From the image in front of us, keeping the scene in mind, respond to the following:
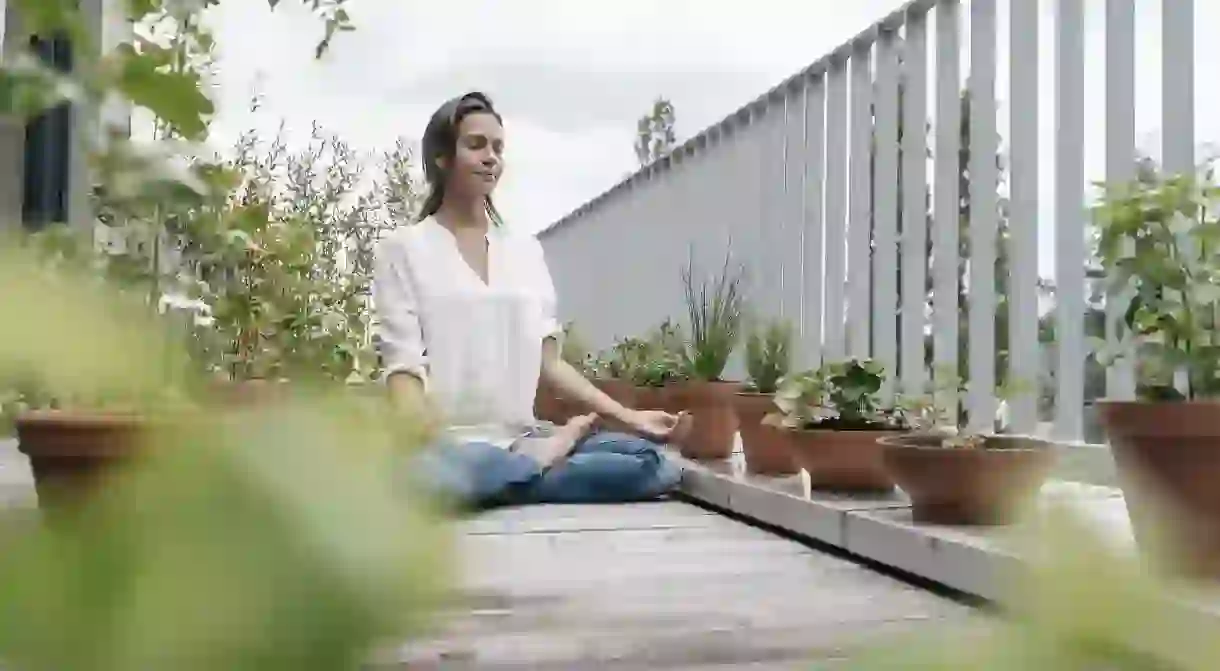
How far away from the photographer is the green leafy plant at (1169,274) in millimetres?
1410

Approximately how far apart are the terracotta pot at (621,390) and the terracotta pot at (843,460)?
61.9 inches

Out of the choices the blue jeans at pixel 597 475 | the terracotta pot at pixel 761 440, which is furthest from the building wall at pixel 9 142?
the terracotta pot at pixel 761 440

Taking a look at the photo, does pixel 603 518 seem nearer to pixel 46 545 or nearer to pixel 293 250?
pixel 293 250

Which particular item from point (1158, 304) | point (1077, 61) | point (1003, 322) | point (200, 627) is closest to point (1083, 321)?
point (1003, 322)

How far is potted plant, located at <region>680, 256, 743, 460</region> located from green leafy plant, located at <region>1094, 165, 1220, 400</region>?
56.0 inches

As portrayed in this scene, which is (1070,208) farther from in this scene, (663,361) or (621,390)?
(621,390)

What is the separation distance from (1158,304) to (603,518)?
43.1 inches

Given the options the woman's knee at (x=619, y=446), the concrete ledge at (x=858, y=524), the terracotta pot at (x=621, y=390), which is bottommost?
the concrete ledge at (x=858, y=524)

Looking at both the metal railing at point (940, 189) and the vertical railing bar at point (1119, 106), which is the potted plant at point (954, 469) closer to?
the metal railing at point (940, 189)

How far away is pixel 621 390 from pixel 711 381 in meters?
0.99

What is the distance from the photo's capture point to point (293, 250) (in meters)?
2.21

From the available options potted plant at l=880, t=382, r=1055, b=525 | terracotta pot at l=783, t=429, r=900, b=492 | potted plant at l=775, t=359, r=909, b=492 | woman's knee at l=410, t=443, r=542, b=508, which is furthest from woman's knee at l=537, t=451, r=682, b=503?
woman's knee at l=410, t=443, r=542, b=508

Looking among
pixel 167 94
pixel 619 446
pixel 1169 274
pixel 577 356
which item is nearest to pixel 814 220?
pixel 619 446

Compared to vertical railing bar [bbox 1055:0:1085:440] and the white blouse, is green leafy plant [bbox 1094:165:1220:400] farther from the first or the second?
the white blouse
